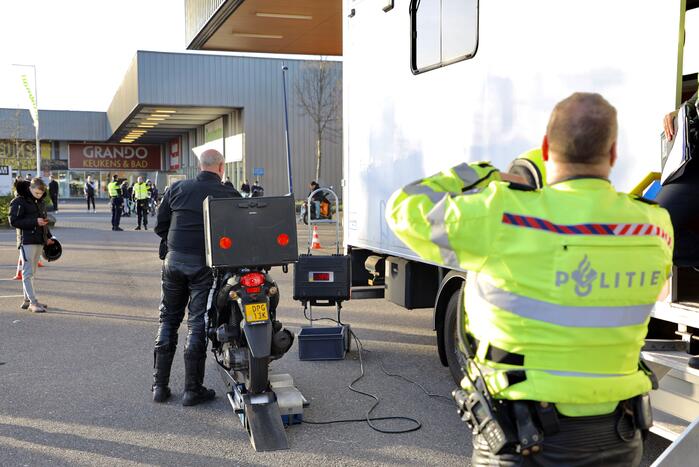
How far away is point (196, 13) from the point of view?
709 inches

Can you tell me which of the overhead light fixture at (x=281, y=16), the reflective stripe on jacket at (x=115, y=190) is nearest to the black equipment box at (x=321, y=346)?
the overhead light fixture at (x=281, y=16)

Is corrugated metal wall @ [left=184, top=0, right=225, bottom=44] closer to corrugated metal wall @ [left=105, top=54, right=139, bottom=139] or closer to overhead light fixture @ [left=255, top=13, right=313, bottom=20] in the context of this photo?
overhead light fixture @ [left=255, top=13, right=313, bottom=20]

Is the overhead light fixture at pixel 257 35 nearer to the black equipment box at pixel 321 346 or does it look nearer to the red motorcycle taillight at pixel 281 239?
the black equipment box at pixel 321 346

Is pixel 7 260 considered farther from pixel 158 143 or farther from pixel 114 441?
pixel 158 143

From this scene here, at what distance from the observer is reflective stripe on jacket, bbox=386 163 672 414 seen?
198cm

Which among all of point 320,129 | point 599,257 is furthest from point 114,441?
point 320,129

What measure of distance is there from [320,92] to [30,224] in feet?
89.2

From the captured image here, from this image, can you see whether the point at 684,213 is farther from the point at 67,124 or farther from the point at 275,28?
the point at 67,124

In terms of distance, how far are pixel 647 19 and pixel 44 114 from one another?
63349mm

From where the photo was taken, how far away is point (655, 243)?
6.91 ft

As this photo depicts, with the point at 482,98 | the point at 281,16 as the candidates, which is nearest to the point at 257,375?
the point at 482,98

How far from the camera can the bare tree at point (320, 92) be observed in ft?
115

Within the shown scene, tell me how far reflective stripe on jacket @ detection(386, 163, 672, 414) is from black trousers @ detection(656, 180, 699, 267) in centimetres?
→ 180

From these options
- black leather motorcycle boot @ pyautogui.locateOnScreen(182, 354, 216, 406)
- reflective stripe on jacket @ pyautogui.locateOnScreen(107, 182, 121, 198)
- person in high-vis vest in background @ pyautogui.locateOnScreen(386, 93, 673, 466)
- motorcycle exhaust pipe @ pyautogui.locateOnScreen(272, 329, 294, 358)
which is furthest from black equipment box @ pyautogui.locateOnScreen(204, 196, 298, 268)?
reflective stripe on jacket @ pyautogui.locateOnScreen(107, 182, 121, 198)
